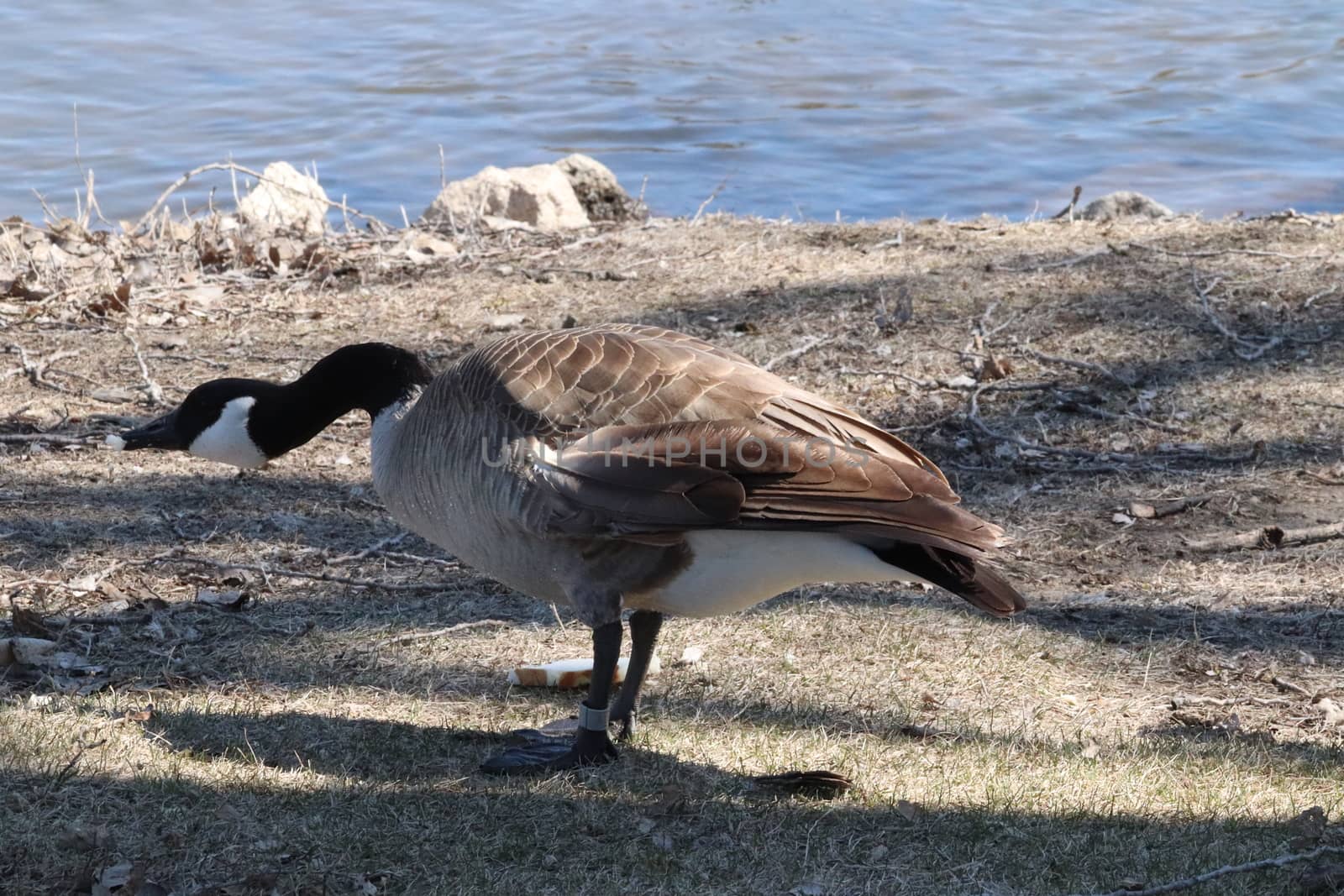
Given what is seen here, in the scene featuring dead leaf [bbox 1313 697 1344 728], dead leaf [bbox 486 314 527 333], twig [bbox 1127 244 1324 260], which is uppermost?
twig [bbox 1127 244 1324 260]

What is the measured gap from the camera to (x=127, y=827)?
3.32 meters

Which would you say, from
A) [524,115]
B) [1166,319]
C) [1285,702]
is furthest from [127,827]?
[524,115]

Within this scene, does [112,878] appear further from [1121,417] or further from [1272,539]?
[1121,417]

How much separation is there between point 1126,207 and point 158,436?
753 centimetres

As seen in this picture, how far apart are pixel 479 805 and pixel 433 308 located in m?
4.63

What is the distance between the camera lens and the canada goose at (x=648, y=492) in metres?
3.44

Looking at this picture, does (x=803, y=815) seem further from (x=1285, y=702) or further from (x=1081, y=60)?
(x=1081, y=60)

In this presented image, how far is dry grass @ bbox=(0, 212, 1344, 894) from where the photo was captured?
342 cm

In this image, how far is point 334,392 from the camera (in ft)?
14.6

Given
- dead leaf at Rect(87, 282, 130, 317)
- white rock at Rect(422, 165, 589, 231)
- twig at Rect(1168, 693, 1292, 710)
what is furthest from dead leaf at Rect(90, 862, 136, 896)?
white rock at Rect(422, 165, 589, 231)

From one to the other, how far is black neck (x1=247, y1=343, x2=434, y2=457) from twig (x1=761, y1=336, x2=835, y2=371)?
2690mm

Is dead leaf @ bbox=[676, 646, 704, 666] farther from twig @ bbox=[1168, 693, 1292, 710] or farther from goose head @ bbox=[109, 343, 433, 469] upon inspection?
twig @ bbox=[1168, 693, 1292, 710]

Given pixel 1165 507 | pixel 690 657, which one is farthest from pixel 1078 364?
pixel 690 657

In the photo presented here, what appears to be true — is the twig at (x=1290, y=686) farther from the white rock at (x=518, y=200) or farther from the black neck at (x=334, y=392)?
the white rock at (x=518, y=200)
